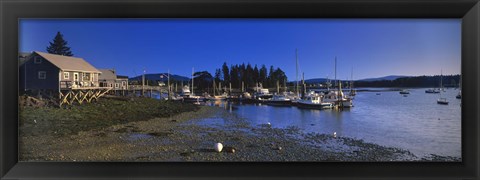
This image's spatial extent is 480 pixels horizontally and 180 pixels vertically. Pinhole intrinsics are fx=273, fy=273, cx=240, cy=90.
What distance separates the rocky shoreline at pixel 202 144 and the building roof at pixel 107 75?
1.80 ft

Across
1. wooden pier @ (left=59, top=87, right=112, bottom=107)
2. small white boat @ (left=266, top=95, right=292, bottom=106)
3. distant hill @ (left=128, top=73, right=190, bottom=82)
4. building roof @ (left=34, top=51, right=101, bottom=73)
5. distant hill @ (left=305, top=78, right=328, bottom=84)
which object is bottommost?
small white boat @ (left=266, top=95, right=292, bottom=106)

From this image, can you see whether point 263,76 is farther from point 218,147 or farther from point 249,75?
point 218,147

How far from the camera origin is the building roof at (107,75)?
8.73ft

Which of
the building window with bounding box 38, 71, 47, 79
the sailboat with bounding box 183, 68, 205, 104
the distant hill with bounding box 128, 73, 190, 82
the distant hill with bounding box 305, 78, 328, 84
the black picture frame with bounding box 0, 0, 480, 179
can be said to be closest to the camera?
the black picture frame with bounding box 0, 0, 480, 179

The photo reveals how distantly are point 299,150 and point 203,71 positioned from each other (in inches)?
52.2

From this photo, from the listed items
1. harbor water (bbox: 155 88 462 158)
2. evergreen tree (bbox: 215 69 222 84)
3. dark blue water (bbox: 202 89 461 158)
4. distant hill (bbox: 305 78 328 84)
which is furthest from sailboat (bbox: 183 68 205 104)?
distant hill (bbox: 305 78 328 84)

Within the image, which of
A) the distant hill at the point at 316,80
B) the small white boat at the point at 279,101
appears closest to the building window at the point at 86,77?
the small white boat at the point at 279,101

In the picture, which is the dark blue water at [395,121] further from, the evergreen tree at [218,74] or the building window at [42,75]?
the building window at [42,75]

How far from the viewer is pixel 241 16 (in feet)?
7.06

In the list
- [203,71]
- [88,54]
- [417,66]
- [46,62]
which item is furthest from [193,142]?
[417,66]

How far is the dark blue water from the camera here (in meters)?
2.42

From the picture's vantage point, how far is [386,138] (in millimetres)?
2693

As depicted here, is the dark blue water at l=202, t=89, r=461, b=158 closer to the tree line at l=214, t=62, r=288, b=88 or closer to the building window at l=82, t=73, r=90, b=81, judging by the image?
the tree line at l=214, t=62, r=288, b=88

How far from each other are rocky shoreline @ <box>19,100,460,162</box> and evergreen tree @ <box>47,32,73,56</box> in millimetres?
788
